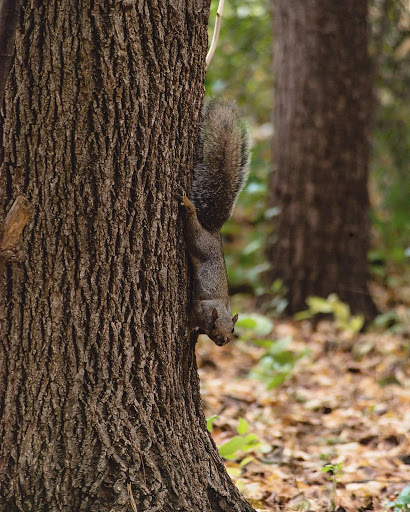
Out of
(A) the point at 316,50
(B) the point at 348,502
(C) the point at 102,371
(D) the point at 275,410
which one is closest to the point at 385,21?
(A) the point at 316,50

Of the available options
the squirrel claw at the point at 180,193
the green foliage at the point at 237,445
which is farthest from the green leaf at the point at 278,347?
the squirrel claw at the point at 180,193

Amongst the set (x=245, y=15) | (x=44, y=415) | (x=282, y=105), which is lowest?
(x=44, y=415)

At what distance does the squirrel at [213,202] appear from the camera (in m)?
2.28

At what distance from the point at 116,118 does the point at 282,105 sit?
384 centimetres

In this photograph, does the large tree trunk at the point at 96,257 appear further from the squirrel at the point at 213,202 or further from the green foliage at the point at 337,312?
the green foliage at the point at 337,312

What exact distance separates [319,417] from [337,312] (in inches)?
52.7

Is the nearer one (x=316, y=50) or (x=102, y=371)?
(x=102, y=371)

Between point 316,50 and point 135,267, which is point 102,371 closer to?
point 135,267

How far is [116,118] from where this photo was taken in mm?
1953

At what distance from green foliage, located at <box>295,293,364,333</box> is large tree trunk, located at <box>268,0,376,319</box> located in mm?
212

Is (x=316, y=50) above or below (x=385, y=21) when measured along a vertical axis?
below

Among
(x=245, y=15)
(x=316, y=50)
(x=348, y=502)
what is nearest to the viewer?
(x=348, y=502)

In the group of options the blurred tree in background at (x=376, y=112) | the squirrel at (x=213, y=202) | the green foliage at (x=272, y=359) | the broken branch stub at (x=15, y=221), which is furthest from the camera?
the blurred tree in background at (x=376, y=112)

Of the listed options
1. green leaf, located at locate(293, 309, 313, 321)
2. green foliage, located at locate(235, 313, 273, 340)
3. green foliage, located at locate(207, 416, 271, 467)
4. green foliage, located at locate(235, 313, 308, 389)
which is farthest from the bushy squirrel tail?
green leaf, located at locate(293, 309, 313, 321)
